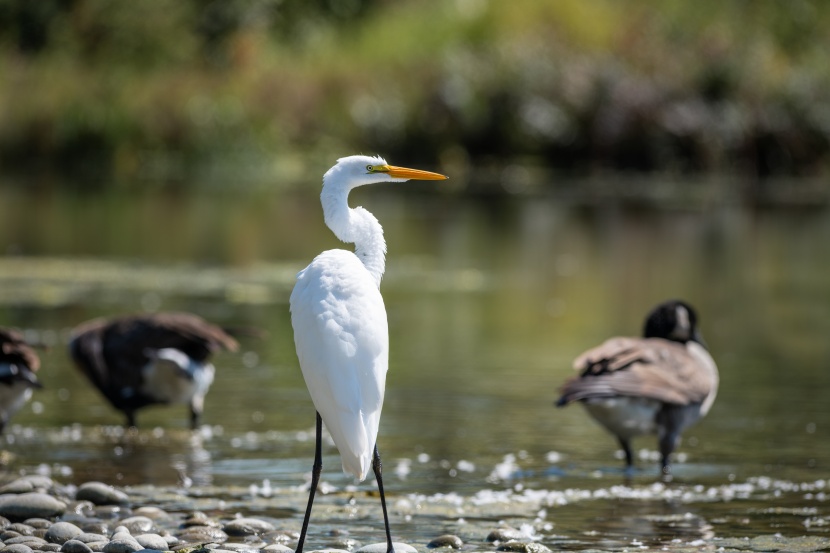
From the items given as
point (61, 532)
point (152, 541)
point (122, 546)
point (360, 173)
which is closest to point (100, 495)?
point (61, 532)

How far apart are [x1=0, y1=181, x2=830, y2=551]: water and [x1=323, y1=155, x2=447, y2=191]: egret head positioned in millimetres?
1739

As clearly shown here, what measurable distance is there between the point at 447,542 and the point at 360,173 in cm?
181

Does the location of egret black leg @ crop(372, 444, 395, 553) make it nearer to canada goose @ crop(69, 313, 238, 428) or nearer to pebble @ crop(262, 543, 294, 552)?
pebble @ crop(262, 543, 294, 552)

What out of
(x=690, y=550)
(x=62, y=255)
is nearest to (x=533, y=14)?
(x=62, y=255)

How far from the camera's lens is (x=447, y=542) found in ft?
24.8

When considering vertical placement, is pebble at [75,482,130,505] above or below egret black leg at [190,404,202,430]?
below

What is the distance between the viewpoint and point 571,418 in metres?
11.5

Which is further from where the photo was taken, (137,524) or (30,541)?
(137,524)

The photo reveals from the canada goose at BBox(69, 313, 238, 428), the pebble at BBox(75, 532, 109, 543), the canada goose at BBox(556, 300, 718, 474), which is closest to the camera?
the pebble at BBox(75, 532, 109, 543)

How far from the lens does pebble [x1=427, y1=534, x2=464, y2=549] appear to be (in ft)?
24.8

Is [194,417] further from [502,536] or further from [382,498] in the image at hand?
[382,498]

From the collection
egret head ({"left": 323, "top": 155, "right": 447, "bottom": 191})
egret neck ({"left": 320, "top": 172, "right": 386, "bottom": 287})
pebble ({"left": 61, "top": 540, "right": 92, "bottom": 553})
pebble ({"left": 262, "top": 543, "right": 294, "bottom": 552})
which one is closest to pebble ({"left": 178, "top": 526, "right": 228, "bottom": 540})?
pebble ({"left": 262, "top": 543, "right": 294, "bottom": 552})

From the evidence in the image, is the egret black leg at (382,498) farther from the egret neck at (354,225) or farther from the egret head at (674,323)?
the egret head at (674,323)

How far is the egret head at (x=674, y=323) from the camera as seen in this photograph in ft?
34.9
